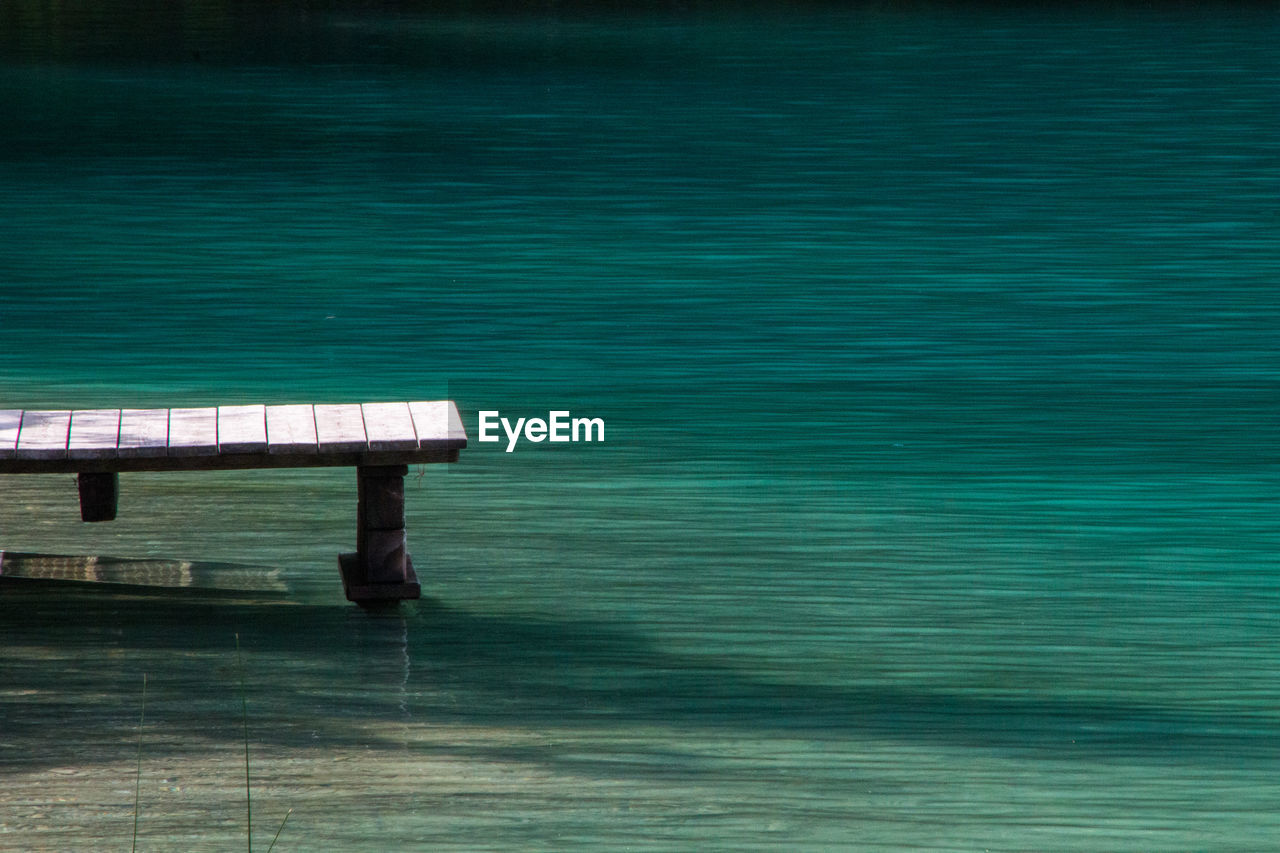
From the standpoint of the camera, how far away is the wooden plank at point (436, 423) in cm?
379

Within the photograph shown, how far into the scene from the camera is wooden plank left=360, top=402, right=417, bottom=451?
148 inches

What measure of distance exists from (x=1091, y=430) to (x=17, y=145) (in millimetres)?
9219

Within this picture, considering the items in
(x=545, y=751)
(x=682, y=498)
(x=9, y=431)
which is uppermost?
(x=9, y=431)

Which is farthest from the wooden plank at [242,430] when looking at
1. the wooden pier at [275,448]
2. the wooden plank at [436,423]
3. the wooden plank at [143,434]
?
the wooden plank at [436,423]

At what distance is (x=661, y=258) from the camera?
8.61 metres

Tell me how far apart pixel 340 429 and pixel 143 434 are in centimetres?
40

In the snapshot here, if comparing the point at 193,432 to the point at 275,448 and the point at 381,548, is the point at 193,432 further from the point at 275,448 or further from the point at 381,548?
the point at 381,548

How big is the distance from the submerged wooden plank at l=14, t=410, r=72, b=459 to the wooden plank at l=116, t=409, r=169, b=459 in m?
0.11

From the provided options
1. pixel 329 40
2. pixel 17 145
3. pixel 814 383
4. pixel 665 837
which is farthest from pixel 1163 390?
pixel 329 40

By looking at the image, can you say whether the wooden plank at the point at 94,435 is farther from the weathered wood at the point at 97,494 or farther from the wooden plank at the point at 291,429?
the wooden plank at the point at 291,429

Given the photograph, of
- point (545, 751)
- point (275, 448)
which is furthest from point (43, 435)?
point (545, 751)

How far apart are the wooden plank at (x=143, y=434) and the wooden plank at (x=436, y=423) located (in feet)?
1.70

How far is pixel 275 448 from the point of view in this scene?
3719 mm

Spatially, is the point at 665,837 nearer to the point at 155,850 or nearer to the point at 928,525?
the point at 155,850
